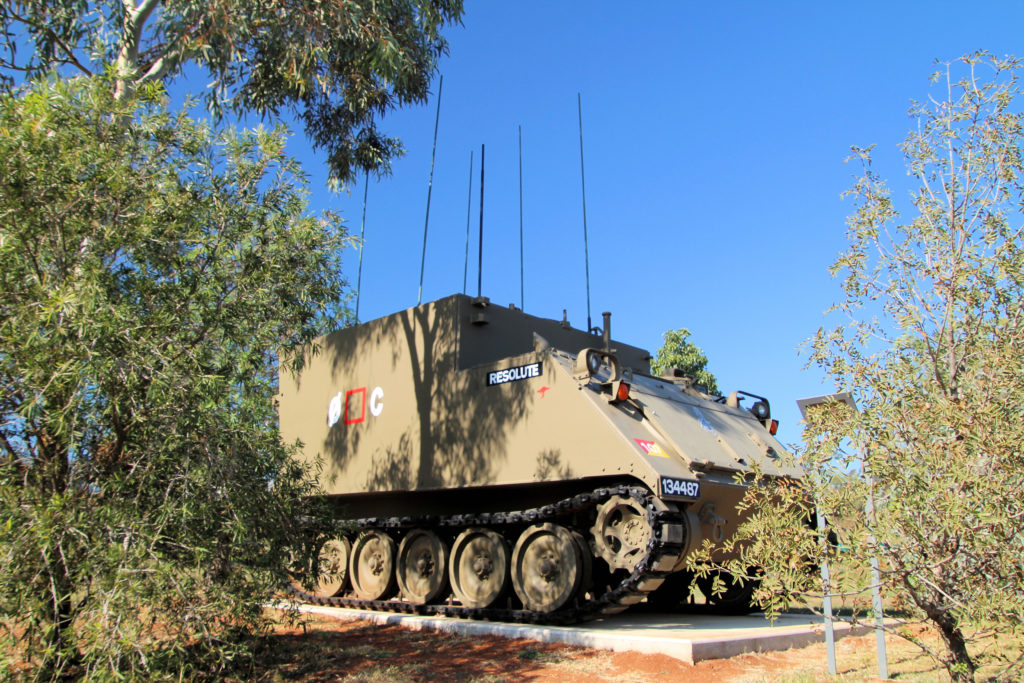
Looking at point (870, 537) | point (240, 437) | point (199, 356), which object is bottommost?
point (870, 537)

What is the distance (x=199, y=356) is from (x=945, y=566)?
5.29 metres

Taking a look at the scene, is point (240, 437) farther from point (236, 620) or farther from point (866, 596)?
point (866, 596)

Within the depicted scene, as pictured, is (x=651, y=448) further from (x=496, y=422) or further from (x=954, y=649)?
(x=954, y=649)

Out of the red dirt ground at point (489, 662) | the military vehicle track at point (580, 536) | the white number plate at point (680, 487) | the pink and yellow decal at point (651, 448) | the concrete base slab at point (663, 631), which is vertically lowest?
the red dirt ground at point (489, 662)

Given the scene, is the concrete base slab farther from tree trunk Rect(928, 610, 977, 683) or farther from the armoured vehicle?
tree trunk Rect(928, 610, 977, 683)

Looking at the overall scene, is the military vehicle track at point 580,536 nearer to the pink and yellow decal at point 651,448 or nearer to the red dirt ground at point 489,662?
the pink and yellow decal at point 651,448

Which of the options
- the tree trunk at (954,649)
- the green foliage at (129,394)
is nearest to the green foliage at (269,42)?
the green foliage at (129,394)

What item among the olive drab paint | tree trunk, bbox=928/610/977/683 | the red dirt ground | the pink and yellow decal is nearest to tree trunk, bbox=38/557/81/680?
the red dirt ground

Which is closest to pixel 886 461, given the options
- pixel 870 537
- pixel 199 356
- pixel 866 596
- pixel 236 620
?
pixel 870 537

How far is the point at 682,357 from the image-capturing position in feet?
87.4

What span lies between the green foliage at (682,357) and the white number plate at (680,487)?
60.5 ft

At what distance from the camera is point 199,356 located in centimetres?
645

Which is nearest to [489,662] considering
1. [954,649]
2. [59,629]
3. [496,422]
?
[496,422]

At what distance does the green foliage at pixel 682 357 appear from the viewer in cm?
2652
